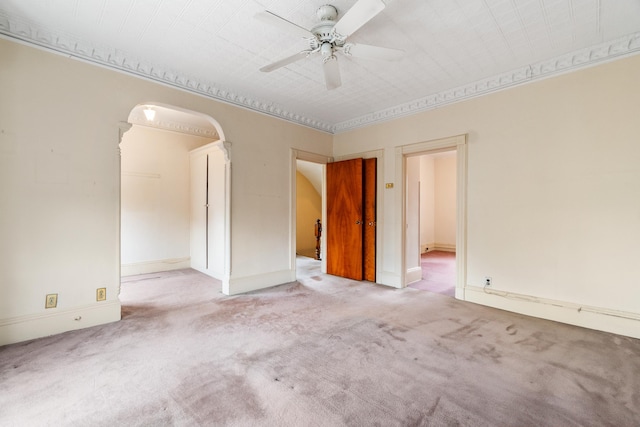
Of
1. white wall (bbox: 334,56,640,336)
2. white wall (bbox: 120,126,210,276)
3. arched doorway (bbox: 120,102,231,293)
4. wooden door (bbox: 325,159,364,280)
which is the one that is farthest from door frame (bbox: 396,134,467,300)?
white wall (bbox: 120,126,210,276)

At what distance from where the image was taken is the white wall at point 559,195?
2.65 meters

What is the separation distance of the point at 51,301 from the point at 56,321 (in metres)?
0.19

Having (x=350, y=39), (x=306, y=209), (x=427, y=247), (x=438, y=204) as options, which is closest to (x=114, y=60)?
(x=350, y=39)

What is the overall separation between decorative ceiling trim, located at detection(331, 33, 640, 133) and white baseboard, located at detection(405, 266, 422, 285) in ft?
8.00

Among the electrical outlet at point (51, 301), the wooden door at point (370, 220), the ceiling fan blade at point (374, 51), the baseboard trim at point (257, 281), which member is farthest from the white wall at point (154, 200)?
the ceiling fan blade at point (374, 51)

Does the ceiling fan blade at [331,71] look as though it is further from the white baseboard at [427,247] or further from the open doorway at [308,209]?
the white baseboard at [427,247]

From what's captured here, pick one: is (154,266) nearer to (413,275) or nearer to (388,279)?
(388,279)

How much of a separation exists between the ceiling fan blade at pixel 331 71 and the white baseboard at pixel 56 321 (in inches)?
120

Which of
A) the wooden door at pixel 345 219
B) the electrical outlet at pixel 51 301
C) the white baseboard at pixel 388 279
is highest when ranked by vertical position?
the wooden door at pixel 345 219

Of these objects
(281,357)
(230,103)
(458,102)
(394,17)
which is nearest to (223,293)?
(281,357)

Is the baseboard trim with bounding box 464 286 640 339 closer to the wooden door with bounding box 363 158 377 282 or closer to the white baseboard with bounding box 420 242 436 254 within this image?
the wooden door with bounding box 363 158 377 282

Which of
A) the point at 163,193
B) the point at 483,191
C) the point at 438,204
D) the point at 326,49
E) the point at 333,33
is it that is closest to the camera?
the point at 333,33

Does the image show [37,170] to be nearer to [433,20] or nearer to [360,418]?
[360,418]

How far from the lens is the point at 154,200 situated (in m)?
5.19
